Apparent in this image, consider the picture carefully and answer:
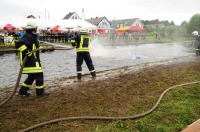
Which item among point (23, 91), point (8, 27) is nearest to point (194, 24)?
point (8, 27)

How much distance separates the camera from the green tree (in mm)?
44375

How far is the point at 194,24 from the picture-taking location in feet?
147

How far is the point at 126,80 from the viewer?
25.4 feet

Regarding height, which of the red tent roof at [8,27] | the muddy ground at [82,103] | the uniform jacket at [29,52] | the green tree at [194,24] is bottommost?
the muddy ground at [82,103]

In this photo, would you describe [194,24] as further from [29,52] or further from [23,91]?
[29,52]

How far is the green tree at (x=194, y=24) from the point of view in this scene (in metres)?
44.4

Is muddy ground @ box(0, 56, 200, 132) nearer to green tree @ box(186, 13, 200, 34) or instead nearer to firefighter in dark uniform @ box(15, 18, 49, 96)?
firefighter in dark uniform @ box(15, 18, 49, 96)

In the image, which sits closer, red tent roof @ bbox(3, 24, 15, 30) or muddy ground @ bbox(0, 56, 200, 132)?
muddy ground @ bbox(0, 56, 200, 132)

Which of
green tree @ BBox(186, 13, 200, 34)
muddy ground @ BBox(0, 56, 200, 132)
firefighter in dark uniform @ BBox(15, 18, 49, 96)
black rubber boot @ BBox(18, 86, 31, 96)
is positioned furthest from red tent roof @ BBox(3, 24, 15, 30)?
green tree @ BBox(186, 13, 200, 34)

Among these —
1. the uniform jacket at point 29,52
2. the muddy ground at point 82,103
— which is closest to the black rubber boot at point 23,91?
the muddy ground at point 82,103

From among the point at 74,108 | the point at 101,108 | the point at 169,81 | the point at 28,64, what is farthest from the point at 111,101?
the point at 169,81

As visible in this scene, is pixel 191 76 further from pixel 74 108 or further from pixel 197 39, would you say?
pixel 197 39

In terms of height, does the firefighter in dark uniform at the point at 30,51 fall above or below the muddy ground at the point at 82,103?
above

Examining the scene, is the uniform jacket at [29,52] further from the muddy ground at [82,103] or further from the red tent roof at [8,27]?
the red tent roof at [8,27]
